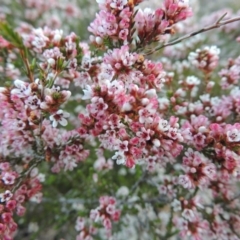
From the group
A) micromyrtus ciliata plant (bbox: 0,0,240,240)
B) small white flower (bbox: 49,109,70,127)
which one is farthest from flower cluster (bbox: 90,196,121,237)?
small white flower (bbox: 49,109,70,127)

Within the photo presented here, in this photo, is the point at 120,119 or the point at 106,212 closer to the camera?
the point at 120,119

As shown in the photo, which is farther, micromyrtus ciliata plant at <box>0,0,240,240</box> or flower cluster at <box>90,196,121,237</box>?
flower cluster at <box>90,196,121,237</box>

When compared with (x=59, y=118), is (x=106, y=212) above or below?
below

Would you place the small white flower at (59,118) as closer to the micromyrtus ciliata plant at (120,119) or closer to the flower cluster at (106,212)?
the micromyrtus ciliata plant at (120,119)

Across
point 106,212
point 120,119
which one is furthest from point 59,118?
point 106,212

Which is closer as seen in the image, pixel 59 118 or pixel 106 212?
pixel 59 118

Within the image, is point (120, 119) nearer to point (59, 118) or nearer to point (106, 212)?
point (59, 118)

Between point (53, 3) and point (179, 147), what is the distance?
3231 millimetres

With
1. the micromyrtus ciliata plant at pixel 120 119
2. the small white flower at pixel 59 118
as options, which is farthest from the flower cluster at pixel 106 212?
the small white flower at pixel 59 118

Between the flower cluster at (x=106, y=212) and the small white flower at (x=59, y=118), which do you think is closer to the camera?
the small white flower at (x=59, y=118)

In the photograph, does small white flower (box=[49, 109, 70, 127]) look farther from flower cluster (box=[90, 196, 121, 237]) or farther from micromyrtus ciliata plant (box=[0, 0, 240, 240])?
flower cluster (box=[90, 196, 121, 237])

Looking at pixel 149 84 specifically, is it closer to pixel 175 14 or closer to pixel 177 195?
pixel 175 14

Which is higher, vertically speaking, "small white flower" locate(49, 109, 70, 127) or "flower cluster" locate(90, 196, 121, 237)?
"small white flower" locate(49, 109, 70, 127)

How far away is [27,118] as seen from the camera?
167 cm
